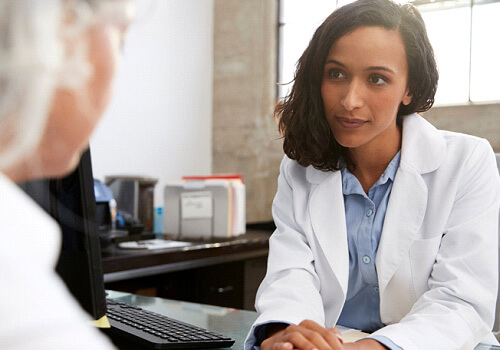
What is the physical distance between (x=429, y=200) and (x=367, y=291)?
0.95 ft

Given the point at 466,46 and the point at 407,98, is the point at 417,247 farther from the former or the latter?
the point at 466,46

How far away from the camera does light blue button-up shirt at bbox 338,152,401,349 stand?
57.2 inches

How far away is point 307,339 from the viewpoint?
3.41 ft

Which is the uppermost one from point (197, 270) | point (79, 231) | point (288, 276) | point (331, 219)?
point (79, 231)

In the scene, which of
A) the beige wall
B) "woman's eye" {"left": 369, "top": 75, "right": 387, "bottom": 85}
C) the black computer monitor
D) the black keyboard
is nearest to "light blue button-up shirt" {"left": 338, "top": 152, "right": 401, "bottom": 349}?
"woman's eye" {"left": 369, "top": 75, "right": 387, "bottom": 85}

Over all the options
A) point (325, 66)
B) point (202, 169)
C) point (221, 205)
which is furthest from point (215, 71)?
point (325, 66)

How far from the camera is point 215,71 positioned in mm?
4445

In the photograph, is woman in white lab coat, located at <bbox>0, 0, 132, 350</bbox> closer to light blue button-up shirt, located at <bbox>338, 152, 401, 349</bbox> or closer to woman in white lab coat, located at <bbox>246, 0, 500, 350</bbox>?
woman in white lab coat, located at <bbox>246, 0, 500, 350</bbox>

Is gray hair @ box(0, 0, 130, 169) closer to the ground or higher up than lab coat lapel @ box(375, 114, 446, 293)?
higher up

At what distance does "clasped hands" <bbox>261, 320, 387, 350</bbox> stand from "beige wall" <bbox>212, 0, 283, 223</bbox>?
3.07 m

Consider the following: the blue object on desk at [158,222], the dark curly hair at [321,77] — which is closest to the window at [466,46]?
the blue object on desk at [158,222]

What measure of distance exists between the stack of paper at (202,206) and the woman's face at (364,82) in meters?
1.85

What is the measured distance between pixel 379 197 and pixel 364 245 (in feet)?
0.50

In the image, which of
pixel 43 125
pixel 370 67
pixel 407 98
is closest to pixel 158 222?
pixel 407 98
